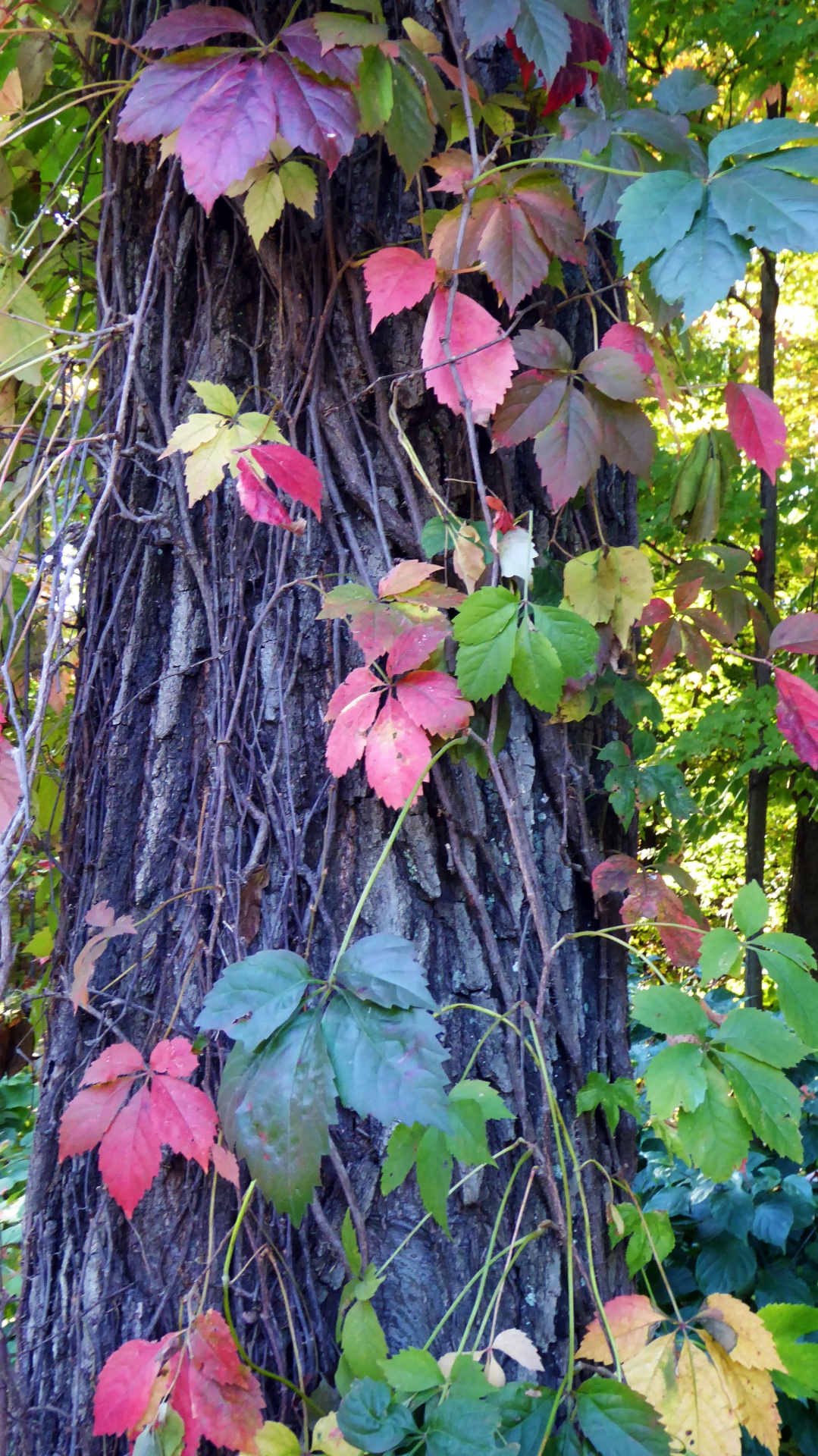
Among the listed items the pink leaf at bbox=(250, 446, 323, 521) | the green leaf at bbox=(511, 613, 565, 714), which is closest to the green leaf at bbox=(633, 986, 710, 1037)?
the green leaf at bbox=(511, 613, 565, 714)

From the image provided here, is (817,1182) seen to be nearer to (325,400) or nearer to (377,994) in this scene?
(377,994)

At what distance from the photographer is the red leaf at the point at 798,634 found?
1.26m

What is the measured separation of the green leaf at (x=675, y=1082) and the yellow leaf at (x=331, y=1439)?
0.46 m

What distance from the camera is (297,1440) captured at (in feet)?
3.09

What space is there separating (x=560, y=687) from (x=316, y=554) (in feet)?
1.30

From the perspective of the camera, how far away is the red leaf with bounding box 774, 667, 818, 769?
4.08ft

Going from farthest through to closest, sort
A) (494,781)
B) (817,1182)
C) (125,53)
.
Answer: (817,1182) → (125,53) → (494,781)

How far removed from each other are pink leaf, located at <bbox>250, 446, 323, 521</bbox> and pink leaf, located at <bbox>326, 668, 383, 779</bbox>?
0.73 feet

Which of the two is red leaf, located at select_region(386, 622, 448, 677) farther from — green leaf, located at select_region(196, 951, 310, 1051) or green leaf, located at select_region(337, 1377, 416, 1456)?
green leaf, located at select_region(337, 1377, 416, 1456)

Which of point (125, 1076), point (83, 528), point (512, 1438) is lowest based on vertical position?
point (512, 1438)

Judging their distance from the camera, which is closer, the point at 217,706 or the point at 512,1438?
the point at 512,1438

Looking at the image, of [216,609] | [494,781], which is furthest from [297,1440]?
[216,609]

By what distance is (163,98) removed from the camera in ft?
Result: 3.25

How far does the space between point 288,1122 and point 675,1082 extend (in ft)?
1.21
